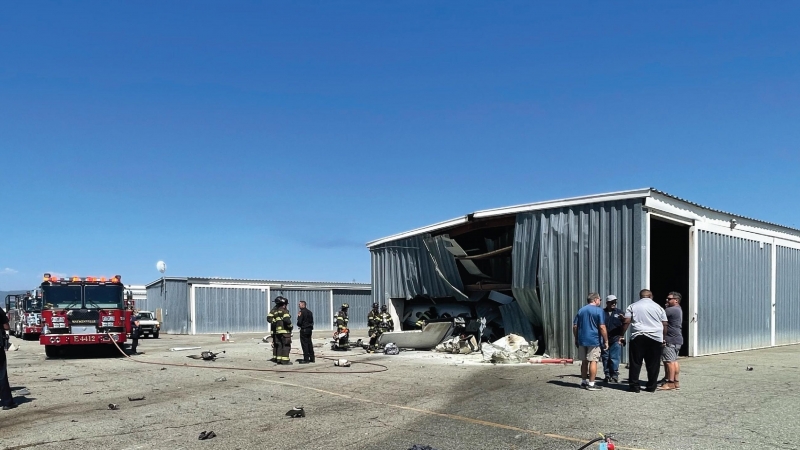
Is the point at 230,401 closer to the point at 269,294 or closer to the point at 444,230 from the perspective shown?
the point at 444,230

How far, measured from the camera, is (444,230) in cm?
2066

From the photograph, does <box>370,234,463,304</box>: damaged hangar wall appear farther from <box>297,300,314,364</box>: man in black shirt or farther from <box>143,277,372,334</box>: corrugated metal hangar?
<box>143,277,372,334</box>: corrugated metal hangar

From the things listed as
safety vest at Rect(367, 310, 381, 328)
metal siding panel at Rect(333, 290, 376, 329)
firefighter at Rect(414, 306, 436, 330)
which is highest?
safety vest at Rect(367, 310, 381, 328)

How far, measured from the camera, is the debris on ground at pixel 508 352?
15.4 metres

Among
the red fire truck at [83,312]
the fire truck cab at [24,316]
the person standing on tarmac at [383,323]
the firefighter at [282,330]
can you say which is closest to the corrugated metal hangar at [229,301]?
the fire truck cab at [24,316]

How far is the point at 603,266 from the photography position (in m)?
15.1

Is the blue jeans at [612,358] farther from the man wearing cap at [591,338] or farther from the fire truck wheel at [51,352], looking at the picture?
the fire truck wheel at [51,352]

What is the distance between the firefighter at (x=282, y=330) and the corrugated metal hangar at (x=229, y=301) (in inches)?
855

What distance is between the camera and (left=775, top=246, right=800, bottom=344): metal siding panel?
2016cm

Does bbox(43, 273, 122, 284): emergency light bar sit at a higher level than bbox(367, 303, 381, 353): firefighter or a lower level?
higher

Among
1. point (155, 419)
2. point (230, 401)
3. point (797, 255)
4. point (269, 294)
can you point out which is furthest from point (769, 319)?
point (269, 294)

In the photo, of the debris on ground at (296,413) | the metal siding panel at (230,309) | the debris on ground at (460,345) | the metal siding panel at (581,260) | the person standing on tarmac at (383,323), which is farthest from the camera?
the metal siding panel at (230,309)

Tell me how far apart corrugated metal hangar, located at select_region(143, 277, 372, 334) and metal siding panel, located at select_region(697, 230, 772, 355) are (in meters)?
27.5

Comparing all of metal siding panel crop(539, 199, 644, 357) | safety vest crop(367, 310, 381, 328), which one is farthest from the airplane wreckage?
metal siding panel crop(539, 199, 644, 357)
